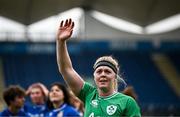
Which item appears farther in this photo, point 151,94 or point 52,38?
point 151,94

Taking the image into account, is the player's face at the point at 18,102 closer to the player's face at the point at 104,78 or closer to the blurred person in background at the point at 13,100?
the blurred person in background at the point at 13,100

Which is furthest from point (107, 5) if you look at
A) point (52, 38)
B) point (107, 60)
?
point (107, 60)

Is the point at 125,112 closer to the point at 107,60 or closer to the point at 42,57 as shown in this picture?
the point at 107,60

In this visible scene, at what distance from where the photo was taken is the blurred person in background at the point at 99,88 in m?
4.24

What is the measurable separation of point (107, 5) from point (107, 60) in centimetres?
2012

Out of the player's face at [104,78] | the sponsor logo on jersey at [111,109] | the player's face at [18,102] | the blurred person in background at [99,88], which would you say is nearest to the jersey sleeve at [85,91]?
the blurred person in background at [99,88]

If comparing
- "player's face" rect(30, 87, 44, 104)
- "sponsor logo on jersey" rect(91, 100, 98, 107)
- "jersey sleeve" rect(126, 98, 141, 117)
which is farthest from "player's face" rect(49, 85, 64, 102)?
"jersey sleeve" rect(126, 98, 141, 117)

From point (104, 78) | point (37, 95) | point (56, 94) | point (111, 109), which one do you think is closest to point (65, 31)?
point (104, 78)

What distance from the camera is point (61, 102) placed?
7594 millimetres

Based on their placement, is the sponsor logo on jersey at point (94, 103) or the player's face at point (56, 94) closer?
the sponsor logo on jersey at point (94, 103)

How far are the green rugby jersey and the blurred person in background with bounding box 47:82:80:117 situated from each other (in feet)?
10.3

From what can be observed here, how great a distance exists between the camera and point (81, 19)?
24.8 m

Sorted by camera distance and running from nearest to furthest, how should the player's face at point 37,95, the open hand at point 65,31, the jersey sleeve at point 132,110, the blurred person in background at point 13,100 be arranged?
the jersey sleeve at point 132,110, the open hand at point 65,31, the blurred person in background at point 13,100, the player's face at point 37,95

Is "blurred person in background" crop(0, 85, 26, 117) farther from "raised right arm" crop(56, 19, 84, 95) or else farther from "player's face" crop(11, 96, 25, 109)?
"raised right arm" crop(56, 19, 84, 95)
